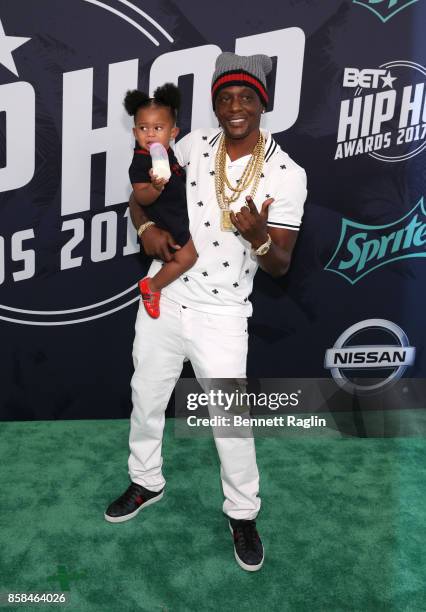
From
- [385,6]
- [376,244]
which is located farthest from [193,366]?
[385,6]

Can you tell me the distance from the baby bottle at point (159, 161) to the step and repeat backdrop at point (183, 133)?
0.92 meters

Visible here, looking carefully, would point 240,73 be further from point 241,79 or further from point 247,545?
point 247,545

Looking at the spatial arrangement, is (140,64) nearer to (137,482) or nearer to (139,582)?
(137,482)

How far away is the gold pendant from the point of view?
2.13 metres

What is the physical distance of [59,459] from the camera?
9.78ft

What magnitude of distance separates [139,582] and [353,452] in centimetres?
140

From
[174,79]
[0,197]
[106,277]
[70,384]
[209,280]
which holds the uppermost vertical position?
[174,79]

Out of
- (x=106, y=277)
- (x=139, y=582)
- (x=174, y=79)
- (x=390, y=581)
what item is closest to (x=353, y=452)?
(x=390, y=581)

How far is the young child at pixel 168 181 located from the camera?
2.14 m

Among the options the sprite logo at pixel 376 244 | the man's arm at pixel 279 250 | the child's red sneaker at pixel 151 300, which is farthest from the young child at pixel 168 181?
the sprite logo at pixel 376 244

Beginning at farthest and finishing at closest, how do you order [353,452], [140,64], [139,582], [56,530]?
[353,452] < [140,64] < [56,530] < [139,582]

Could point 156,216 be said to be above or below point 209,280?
above

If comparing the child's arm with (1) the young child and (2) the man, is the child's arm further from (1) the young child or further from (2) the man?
(2) the man

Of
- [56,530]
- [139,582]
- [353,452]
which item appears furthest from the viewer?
[353,452]
